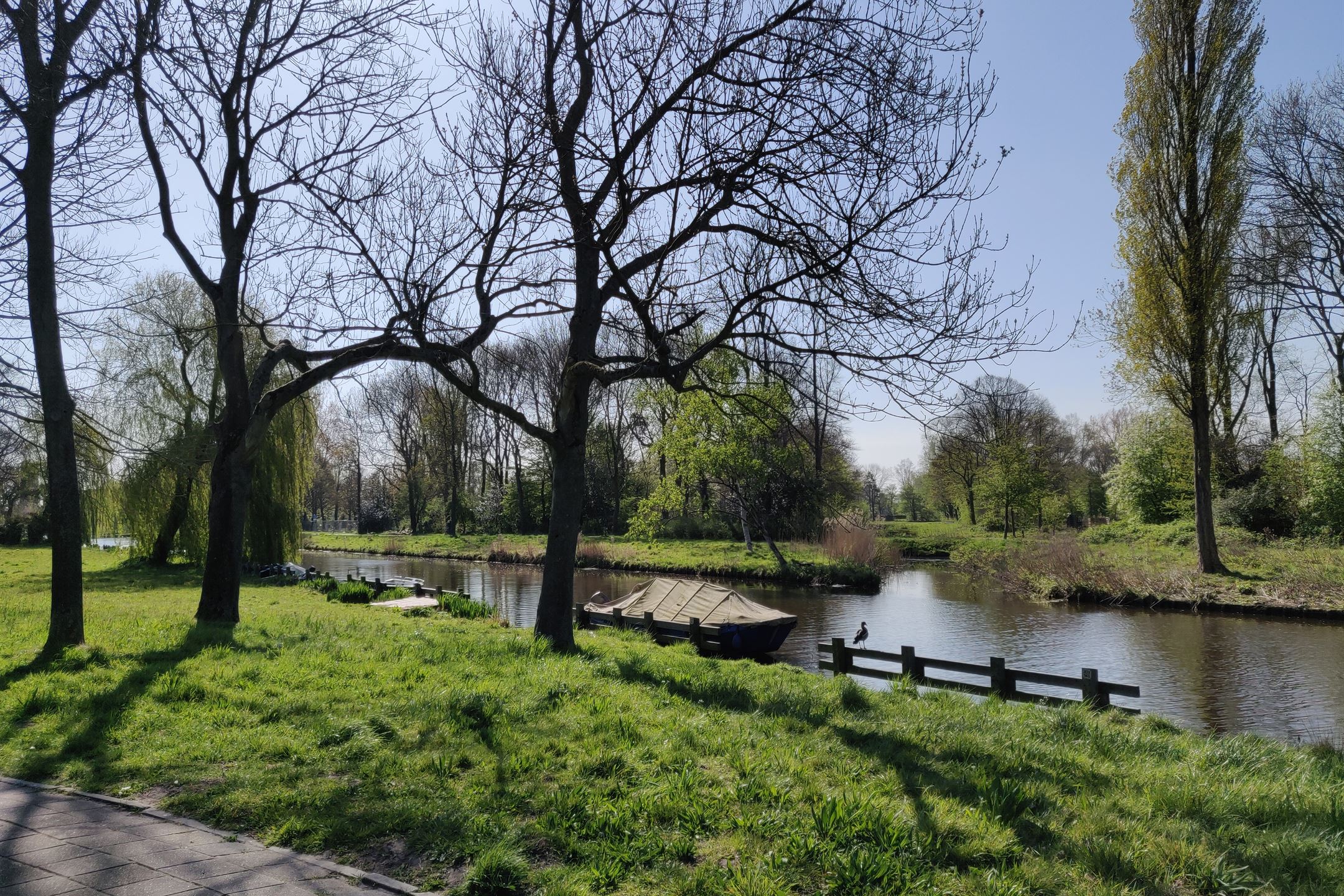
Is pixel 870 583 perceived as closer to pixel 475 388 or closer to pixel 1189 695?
pixel 1189 695

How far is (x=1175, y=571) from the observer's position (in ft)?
75.8

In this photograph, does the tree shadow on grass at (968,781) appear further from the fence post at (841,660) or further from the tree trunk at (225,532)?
the tree trunk at (225,532)

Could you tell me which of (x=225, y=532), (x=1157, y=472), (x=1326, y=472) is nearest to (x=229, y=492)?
(x=225, y=532)

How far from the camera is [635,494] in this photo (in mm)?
49875

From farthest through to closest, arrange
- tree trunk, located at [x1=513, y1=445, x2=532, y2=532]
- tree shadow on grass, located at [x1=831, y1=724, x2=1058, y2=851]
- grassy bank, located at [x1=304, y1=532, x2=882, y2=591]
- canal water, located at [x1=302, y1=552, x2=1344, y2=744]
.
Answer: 1. tree trunk, located at [x1=513, y1=445, x2=532, y2=532]
2. grassy bank, located at [x1=304, y1=532, x2=882, y2=591]
3. canal water, located at [x1=302, y1=552, x2=1344, y2=744]
4. tree shadow on grass, located at [x1=831, y1=724, x2=1058, y2=851]

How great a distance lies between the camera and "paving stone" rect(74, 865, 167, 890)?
11.8ft

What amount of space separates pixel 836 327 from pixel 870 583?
70.7 ft

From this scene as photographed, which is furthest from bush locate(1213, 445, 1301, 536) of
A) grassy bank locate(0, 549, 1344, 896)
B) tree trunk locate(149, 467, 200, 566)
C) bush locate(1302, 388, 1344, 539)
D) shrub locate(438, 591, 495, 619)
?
tree trunk locate(149, 467, 200, 566)

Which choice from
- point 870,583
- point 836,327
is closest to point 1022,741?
point 836,327

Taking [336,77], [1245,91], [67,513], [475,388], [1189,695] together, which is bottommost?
[1189,695]

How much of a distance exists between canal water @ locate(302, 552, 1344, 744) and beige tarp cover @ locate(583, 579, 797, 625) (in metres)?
1.09

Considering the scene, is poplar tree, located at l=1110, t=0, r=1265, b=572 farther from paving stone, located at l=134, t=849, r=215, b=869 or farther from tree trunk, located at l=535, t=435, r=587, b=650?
paving stone, located at l=134, t=849, r=215, b=869

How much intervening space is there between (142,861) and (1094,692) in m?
10.3

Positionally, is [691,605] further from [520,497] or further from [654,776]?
[520,497]
